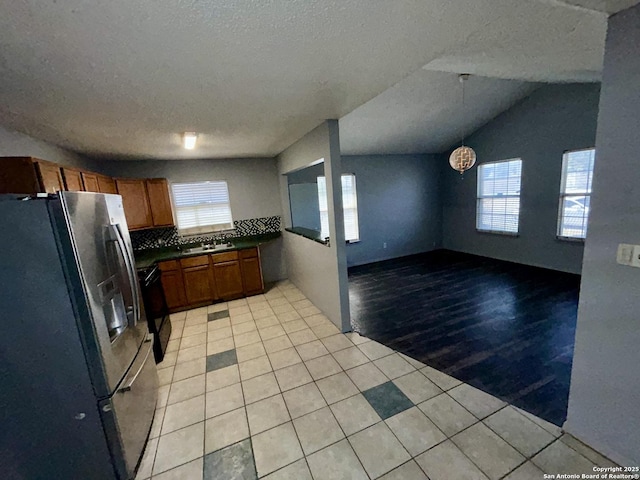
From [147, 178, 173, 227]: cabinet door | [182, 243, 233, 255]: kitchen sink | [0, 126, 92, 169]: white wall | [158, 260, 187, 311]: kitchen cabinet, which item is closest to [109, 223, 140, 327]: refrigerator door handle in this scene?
[0, 126, 92, 169]: white wall

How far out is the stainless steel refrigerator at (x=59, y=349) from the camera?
1.26 metres

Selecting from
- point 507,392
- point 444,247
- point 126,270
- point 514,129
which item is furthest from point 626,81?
point 444,247

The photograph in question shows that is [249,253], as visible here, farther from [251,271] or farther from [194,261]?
[194,261]

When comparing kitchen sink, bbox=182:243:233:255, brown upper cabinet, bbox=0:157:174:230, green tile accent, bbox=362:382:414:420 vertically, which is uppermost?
brown upper cabinet, bbox=0:157:174:230

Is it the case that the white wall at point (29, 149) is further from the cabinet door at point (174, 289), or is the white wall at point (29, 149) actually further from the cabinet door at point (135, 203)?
the cabinet door at point (174, 289)

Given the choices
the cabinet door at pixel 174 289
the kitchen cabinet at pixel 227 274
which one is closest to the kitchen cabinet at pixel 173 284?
the cabinet door at pixel 174 289

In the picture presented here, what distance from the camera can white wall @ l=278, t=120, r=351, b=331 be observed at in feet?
8.91

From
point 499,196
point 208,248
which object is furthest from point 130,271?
point 499,196

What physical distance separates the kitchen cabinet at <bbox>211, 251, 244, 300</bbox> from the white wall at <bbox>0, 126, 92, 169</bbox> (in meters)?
2.02

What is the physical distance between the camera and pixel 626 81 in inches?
48.1

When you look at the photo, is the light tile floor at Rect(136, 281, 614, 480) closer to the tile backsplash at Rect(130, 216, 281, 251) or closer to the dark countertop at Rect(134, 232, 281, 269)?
the dark countertop at Rect(134, 232, 281, 269)

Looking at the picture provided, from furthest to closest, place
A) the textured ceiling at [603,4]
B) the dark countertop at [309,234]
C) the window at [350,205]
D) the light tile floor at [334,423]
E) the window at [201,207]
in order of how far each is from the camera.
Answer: the window at [350,205]
the window at [201,207]
the dark countertop at [309,234]
the light tile floor at [334,423]
the textured ceiling at [603,4]

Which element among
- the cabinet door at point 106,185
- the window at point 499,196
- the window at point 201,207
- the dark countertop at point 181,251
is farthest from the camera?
the window at point 499,196

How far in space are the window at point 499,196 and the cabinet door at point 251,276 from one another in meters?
5.02
